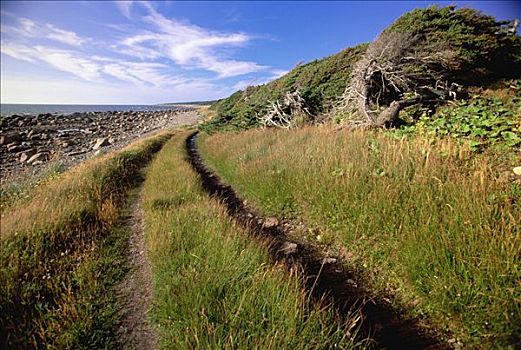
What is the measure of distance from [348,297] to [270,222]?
2.61 metres

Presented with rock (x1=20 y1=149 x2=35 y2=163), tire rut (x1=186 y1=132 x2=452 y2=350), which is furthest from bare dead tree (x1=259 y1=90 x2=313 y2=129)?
rock (x1=20 y1=149 x2=35 y2=163)

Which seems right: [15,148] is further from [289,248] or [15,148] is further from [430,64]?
[430,64]

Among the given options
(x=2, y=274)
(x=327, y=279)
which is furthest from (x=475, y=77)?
(x=2, y=274)

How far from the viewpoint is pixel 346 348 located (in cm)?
211

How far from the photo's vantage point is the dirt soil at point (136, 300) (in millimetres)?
2770

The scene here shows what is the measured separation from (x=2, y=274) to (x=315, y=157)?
6.05 metres

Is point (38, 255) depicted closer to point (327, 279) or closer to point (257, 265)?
point (257, 265)

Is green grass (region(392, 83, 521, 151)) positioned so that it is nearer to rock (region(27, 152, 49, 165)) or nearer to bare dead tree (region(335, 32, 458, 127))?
bare dead tree (region(335, 32, 458, 127))

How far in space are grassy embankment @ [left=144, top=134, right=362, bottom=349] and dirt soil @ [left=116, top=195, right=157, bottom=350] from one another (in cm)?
16

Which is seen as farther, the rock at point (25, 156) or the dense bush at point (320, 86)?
the rock at point (25, 156)

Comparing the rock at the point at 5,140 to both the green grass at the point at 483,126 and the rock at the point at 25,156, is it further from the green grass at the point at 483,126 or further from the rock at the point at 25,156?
the green grass at the point at 483,126

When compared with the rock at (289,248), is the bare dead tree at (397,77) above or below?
above

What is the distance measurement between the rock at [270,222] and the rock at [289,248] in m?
0.93

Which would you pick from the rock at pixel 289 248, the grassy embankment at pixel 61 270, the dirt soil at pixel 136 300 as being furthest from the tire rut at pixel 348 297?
the grassy embankment at pixel 61 270
